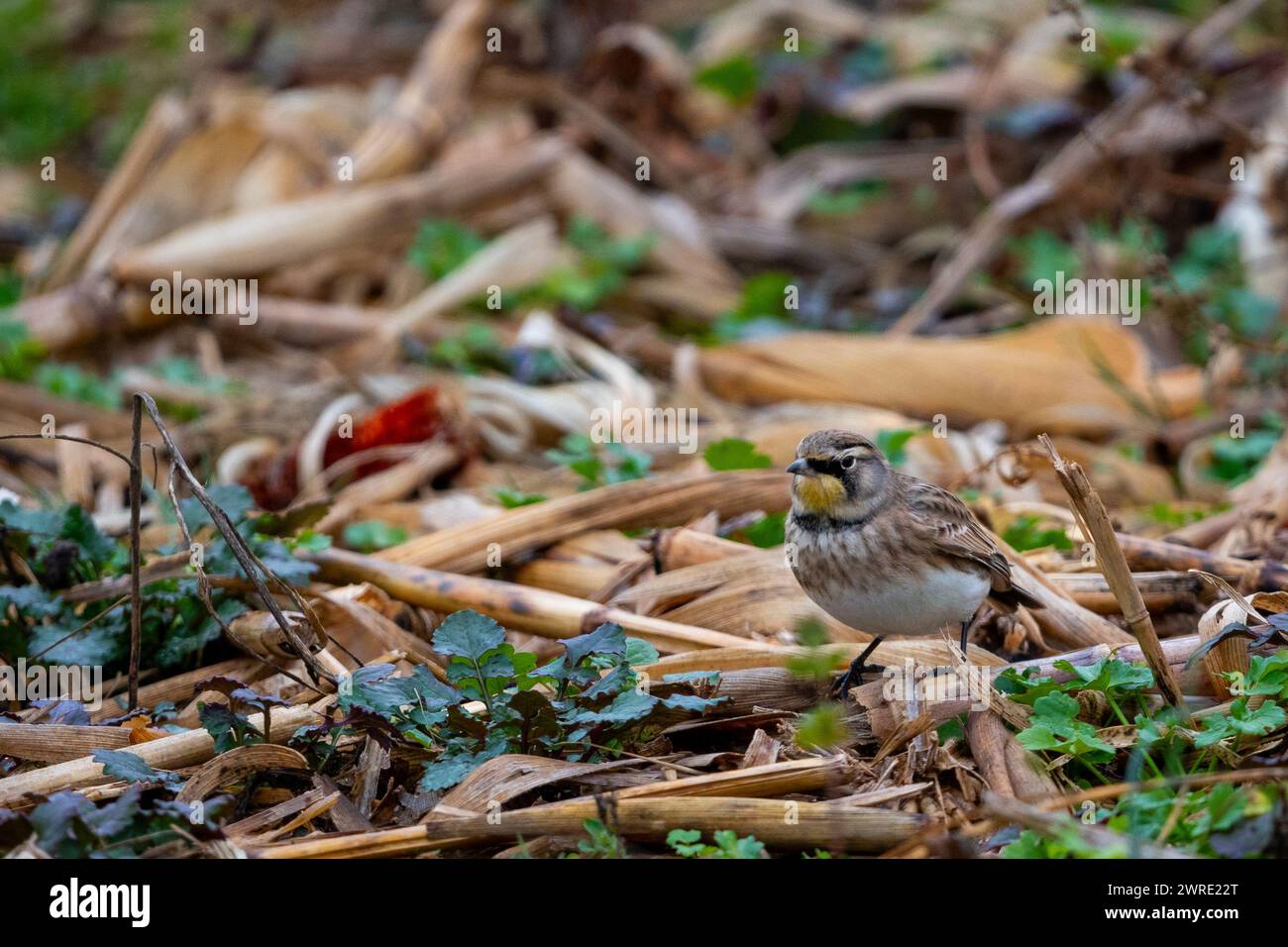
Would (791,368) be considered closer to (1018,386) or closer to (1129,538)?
(1018,386)

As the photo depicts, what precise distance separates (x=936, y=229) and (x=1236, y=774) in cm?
653

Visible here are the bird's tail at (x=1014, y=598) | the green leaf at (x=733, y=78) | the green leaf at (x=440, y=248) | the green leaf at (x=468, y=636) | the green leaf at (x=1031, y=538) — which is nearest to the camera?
the green leaf at (x=468, y=636)

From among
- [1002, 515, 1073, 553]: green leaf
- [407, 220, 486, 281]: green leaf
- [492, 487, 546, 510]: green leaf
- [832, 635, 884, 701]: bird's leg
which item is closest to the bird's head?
[832, 635, 884, 701]: bird's leg

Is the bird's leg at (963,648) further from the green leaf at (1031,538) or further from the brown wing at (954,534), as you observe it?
the green leaf at (1031,538)

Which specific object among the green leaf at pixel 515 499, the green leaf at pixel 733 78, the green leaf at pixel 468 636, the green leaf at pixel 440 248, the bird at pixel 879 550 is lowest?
the green leaf at pixel 468 636

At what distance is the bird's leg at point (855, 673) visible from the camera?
3605 millimetres

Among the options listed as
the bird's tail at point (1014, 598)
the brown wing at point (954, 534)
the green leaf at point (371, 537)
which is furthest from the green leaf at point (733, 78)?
the bird's tail at point (1014, 598)

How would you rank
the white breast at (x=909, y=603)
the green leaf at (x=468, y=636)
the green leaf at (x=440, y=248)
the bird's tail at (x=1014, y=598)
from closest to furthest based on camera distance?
the green leaf at (x=468, y=636)
the white breast at (x=909, y=603)
the bird's tail at (x=1014, y=598)
the green leaf at (x=440, y=248)

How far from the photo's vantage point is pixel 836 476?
12.0 ft

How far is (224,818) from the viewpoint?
279 cm

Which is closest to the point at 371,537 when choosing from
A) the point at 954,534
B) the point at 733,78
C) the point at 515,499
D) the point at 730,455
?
the point at 515,499

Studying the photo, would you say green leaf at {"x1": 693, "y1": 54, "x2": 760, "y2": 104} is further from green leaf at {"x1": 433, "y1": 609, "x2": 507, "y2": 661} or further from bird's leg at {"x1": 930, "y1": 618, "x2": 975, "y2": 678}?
green leaf at {"x1": 433, "y1": 609, "x2": 507, "y2": 661}
